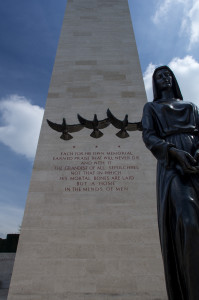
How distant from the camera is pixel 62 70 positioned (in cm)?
1002

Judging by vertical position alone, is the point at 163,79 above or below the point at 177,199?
above

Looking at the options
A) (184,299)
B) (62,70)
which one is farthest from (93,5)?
(184,299)

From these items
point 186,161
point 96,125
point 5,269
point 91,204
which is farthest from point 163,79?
point 5,269

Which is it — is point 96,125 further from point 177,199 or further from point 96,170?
point 96,170

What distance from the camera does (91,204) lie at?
22.2ft

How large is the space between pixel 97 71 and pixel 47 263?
716 centimetres

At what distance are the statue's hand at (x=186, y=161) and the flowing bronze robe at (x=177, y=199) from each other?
7 centimetres

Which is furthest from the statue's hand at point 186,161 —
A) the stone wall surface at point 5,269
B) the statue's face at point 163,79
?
the stone wall surface at point 5,269

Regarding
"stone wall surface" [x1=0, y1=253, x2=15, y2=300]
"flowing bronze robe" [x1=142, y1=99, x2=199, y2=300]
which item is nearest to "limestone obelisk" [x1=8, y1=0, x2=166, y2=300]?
"flowing bronze robe" [x1=142, y1=99, x2=199, y2=300]

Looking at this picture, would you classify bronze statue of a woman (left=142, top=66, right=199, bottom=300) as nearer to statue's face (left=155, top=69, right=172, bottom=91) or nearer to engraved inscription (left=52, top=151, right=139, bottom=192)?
statue's face (left=155, top=69, right=172, bottom=91)

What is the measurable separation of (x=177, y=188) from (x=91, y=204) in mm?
5056

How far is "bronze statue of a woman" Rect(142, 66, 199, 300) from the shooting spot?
1.68m

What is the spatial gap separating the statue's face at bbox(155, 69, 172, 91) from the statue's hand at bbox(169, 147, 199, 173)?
3.54 feet

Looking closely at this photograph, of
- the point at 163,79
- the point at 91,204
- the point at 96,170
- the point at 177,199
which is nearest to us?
the point at 177,199
